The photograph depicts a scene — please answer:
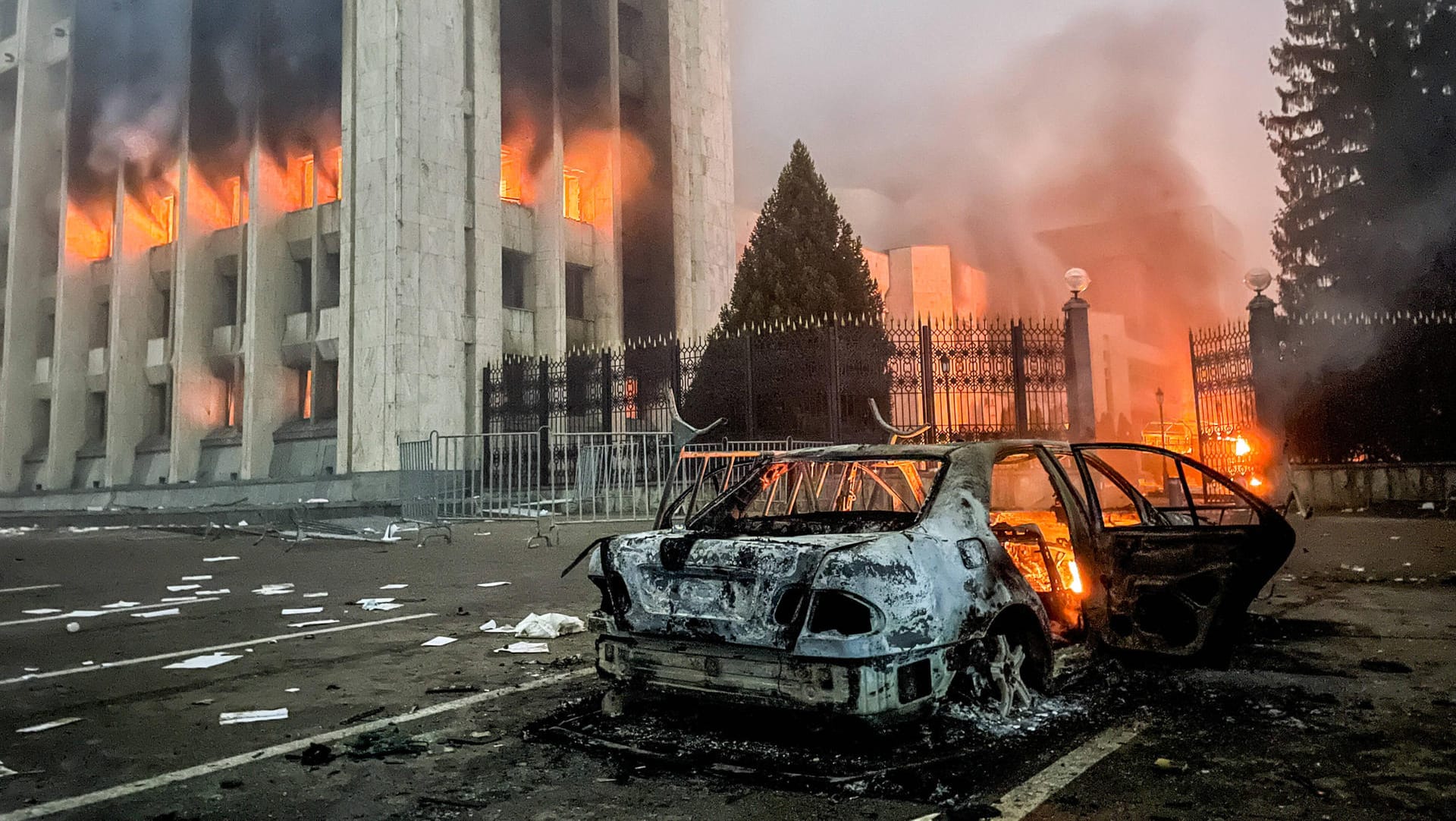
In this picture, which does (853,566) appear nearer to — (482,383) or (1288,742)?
(1288,742)

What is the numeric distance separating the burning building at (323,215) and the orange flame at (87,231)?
0.08 metres

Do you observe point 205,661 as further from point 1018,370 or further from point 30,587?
point 1018,370

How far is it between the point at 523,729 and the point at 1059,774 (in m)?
2.26

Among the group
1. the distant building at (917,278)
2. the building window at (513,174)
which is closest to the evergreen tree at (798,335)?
the building window at (513,174)

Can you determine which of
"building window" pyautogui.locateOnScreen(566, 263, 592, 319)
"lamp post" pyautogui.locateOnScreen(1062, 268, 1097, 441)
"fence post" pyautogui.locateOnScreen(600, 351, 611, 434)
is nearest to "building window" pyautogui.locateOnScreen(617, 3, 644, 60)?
"building window" pyautogui.locateOnScreen(566, 263, 592, 319)

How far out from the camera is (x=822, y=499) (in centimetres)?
619

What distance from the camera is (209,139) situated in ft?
85.4

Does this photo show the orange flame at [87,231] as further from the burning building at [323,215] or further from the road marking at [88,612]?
the road marking at [88,612]

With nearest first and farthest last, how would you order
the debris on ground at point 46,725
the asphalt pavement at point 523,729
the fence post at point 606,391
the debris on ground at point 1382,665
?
1. the asphalt pavement at point 523,729
2. the debris on ground at point 46,725
3. the debris on ground at point 1382,665
4. the fence post at point 606,391

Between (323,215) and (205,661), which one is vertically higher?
(323,215)

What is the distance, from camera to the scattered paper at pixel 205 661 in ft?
18.5

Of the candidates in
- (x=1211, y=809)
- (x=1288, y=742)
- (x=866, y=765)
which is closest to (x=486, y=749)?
(x=866, y=765)

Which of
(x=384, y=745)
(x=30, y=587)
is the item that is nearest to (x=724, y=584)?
(x=384, y=745)

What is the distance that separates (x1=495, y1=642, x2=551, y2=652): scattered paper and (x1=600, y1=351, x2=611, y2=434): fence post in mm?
13049
